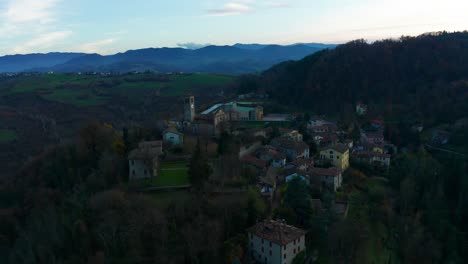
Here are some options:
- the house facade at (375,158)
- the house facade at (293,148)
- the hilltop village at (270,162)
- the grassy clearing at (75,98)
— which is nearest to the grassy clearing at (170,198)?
the hilltop village at (270,162)

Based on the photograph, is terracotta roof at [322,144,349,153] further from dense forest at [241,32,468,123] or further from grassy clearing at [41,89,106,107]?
grassy clearing at [41,89,106,107]

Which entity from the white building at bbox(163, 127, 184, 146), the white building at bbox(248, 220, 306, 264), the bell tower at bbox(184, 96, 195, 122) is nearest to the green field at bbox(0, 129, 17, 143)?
the bell tower at bbox(184, 96, 195, 122)

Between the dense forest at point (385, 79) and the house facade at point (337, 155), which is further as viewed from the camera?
the dense forest at point (385, 79)

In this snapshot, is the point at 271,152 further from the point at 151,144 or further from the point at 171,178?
the point at 151,144

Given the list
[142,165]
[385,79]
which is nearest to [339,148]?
[142,165]

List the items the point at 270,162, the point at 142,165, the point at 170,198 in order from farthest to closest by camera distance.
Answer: the point at 270,162
the point at 142,165
the point at 170,198

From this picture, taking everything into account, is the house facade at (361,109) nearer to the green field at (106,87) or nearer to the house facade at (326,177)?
the house facade at (326,177)

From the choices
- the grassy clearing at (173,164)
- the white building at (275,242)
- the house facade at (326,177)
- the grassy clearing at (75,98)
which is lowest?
the white building at (275,242)
